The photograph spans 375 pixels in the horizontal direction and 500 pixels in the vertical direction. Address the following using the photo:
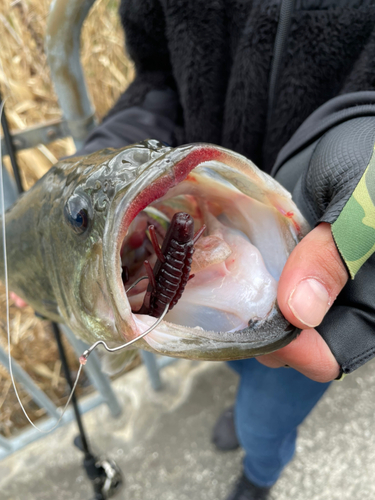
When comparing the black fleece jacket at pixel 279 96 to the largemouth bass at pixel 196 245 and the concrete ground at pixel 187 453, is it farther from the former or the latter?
the concrete ground at pixel 187 453

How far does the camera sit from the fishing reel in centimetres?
146

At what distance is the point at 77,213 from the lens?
742 millimetres

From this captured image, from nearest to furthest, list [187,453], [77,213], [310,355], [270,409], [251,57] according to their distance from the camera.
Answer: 1. [77,213]
2. [310,355]
3. [251,57]
4. [270,409]
5. [187,453]

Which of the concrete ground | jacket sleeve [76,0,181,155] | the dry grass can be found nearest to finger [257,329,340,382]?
jacket sleeve [76,0,181,155]

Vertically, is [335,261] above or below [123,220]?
below

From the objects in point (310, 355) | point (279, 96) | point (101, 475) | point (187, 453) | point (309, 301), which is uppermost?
point (279, 96)

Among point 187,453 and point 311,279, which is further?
point 187,453

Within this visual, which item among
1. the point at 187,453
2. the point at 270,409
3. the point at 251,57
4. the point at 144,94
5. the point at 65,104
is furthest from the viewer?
the point at 187,453

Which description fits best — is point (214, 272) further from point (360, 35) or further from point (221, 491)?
point (221, 491)

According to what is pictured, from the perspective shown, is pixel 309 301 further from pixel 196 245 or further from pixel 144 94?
pixel 144 94

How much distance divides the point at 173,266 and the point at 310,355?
41 centimetres

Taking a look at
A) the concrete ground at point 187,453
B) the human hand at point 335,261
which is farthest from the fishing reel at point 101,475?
the human hand at point 335,261

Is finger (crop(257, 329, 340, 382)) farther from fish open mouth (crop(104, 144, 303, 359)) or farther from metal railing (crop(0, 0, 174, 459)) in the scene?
metal railing (crop(0, 0, 174, 459))

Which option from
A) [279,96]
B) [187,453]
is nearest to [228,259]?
[279,96]
